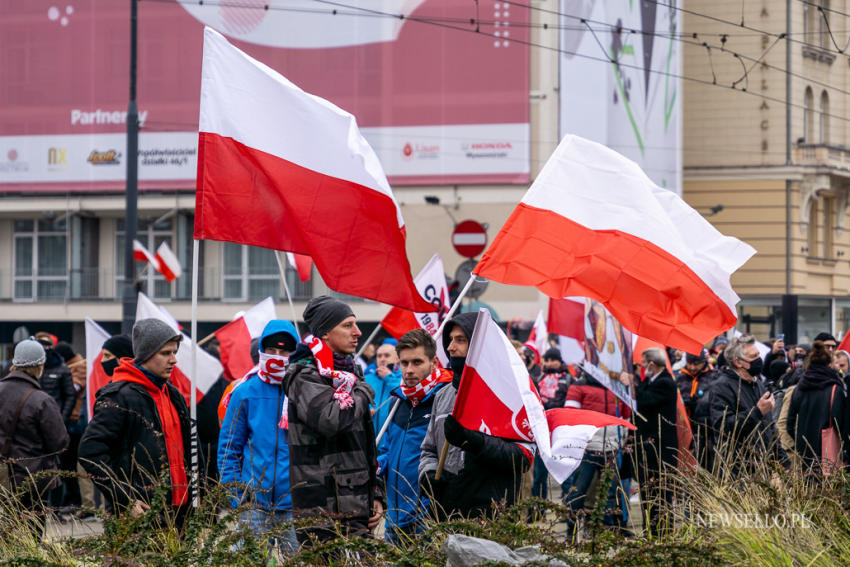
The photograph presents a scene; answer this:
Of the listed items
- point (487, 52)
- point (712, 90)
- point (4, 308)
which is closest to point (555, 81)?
point (487, 52)

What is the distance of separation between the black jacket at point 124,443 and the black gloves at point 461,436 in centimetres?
143

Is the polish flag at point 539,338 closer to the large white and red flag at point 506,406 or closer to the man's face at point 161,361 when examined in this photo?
the man's face at point 161,361

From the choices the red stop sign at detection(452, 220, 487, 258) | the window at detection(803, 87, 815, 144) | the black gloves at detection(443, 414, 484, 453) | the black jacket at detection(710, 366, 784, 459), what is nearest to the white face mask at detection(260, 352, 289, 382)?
the black gloves at detection(443, 414, 484, 453)

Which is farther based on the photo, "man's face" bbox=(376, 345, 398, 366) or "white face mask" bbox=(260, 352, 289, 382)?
"man's face" bbox=(376, 345, 398, 366)

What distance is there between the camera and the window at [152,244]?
131 ft

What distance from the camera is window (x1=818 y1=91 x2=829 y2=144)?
142 ft

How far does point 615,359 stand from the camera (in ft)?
31.8

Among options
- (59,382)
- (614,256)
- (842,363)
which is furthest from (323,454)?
(842,363)

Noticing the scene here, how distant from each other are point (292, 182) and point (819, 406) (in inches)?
199

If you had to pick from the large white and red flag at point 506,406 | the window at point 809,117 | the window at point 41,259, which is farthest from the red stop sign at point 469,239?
the window at point 809,117

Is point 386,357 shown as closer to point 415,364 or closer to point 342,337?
point 415,364

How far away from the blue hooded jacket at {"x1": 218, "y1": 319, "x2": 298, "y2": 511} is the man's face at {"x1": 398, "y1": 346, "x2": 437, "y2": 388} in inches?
27.7

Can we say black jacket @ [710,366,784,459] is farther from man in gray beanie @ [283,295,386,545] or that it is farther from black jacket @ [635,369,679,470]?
man in gray beanie @ [283,295,386,545]

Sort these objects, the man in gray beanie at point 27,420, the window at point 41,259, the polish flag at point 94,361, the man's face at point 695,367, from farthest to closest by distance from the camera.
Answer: the window at point 41,259
the man's face at point 695,367
the polish flag at point 94,361
the man in gray beanie at point 27,420
